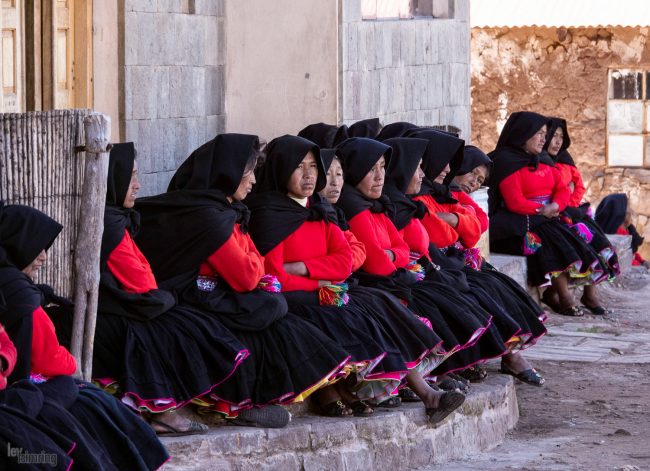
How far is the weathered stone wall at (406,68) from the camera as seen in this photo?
959 cm

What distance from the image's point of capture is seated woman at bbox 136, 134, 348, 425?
6.42 meters

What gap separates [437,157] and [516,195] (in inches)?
115

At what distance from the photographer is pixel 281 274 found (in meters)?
6.95

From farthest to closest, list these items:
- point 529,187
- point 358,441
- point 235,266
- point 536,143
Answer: point 529,187 < point 536,143 < point 358,441 < point 235,266

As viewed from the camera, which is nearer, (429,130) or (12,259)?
(12,259)

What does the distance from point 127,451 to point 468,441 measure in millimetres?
2800

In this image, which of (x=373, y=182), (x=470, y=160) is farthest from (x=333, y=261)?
(x=470, y=160)

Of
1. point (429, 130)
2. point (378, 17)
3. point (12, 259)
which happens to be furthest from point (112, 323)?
point (378, 17)

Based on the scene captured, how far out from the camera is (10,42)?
700 cm

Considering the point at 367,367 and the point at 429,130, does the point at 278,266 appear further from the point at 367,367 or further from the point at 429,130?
the point at 429,130

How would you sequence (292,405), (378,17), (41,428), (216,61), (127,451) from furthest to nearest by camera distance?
(378,17), (216,61), (292,405), (127,451), (41,428)

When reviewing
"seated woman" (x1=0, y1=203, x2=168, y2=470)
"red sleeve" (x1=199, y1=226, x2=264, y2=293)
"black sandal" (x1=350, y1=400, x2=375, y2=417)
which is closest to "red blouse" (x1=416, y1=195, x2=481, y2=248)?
"black sandal" (x1=350, y1=400, x2=375, y2=417)

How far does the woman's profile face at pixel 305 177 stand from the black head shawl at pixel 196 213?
330 mm

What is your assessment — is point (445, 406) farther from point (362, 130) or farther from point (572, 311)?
point (572, 311)
